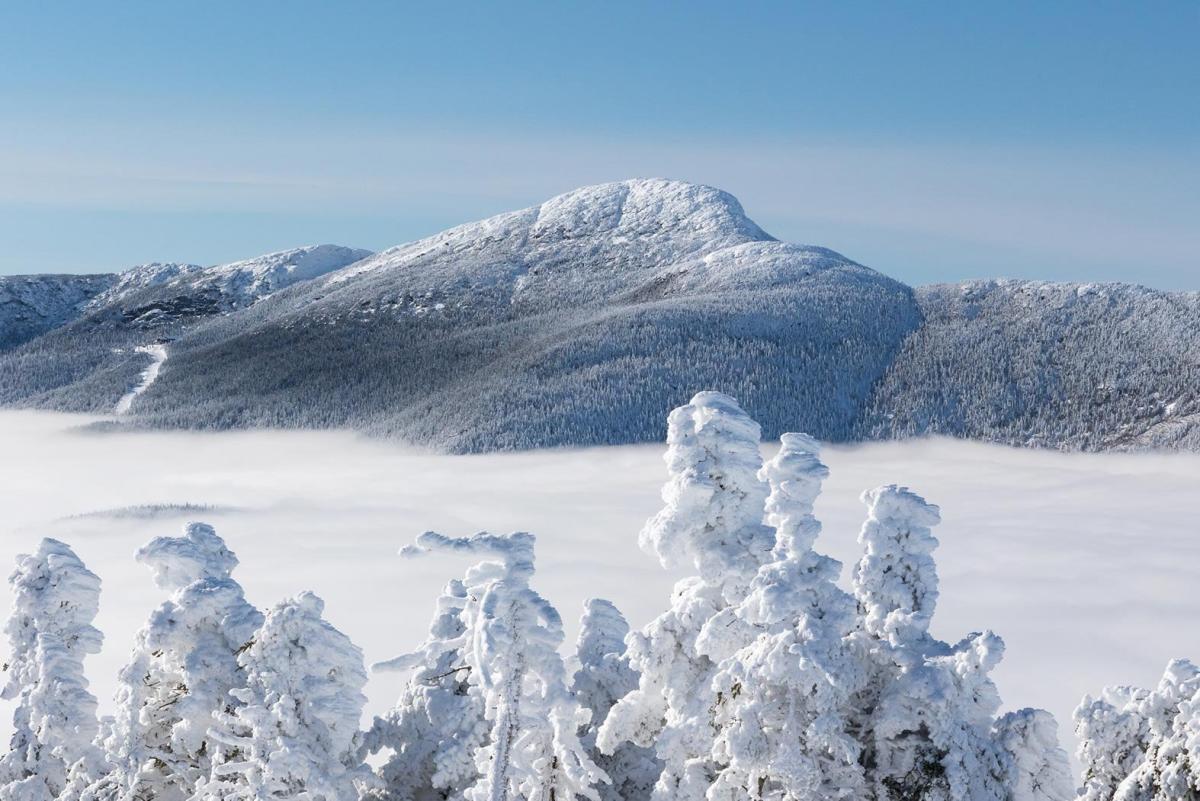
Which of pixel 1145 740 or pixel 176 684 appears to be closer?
pixel 1145 740

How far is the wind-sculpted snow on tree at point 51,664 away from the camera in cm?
2878

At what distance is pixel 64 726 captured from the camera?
95.3 ft

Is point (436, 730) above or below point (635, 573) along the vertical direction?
above

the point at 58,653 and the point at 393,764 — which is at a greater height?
the point at 58,653

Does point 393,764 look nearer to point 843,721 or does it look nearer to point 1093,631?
point 843,721

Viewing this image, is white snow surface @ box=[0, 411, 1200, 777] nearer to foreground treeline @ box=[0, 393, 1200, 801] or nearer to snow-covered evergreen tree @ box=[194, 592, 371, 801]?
foreground treeline @ box=[0, 393, 1200, 801]

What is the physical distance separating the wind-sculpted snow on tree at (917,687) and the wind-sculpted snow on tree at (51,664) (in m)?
19.6

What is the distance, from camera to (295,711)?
902 inches

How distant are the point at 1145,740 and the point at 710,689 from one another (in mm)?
9811

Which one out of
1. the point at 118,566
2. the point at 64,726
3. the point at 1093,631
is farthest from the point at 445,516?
the point at 64,726

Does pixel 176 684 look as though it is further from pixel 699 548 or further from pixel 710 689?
pixel 699 548

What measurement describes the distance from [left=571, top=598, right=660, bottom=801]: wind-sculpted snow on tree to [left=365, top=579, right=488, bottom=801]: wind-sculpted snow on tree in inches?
113

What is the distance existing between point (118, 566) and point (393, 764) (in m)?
140

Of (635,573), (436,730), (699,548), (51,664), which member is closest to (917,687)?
(699,548)
